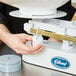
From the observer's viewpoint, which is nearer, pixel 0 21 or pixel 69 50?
pixel 69 50

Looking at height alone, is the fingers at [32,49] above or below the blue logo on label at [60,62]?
above

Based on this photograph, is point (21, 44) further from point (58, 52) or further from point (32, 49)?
point (58, 52)

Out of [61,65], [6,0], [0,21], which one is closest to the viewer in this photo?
[6,0]

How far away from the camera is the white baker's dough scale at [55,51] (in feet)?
3.07

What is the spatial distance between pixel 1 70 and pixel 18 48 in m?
0.12

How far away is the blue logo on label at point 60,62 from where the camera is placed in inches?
38.2

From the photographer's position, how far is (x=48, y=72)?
3.28 ft

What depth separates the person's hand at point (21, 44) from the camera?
100 centimetres

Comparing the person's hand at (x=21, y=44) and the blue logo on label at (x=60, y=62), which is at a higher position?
the person's hand at (x=21, y=44)

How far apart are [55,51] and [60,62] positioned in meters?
0.05

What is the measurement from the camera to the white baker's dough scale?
935mm

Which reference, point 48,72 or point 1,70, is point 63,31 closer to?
point 48,72

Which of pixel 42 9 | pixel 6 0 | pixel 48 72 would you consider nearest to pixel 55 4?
pixel 42 9

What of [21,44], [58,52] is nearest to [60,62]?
[58,52]
